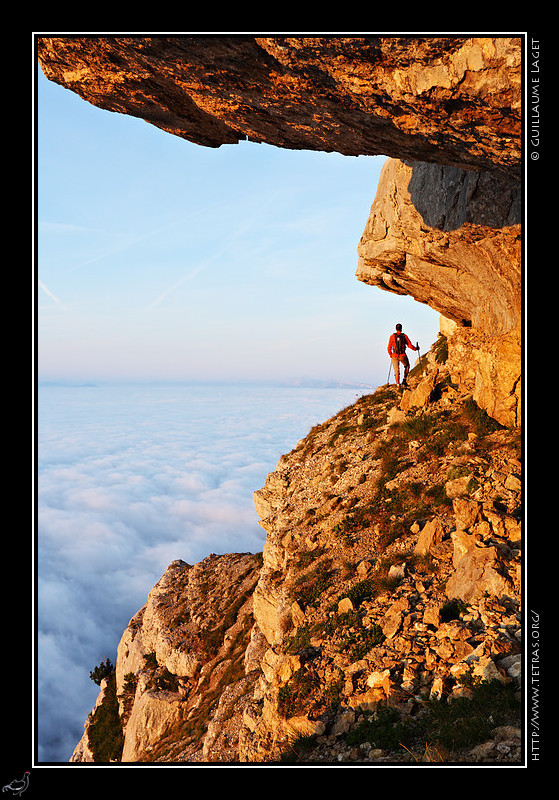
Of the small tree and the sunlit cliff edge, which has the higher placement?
the sunlit cliff edge

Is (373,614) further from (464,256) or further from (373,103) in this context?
(464,256)

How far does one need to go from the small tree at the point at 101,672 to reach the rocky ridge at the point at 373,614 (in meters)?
11.3

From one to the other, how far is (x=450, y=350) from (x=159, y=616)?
2303cm

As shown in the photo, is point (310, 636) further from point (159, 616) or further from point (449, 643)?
point (159, 616)

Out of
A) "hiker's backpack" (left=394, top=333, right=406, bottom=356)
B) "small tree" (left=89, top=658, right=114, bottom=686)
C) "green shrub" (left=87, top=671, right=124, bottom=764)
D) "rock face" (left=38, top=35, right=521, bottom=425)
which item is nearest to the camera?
"rock face" (left=38, top=35, right=521, bottom=425)

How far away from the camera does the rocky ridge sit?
7.70 meters

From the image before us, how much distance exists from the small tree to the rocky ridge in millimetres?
11304

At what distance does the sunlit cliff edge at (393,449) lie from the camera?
694 centimetres

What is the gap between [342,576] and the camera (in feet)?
42.2

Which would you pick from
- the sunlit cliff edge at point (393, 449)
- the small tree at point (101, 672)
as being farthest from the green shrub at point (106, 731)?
the sunlit cliff edge at point (393, 449)

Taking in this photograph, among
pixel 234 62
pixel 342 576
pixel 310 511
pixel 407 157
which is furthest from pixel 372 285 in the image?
pixel 234 62

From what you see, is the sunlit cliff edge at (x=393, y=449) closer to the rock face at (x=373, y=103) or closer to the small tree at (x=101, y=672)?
the rock face at (x=373, y=103)
